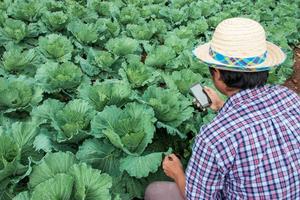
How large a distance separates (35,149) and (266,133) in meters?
1.57

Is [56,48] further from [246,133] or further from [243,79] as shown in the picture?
[246,133]

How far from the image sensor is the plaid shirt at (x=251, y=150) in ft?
5.84

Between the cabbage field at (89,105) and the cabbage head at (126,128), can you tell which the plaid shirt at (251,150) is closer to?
the cabbage field at (89,105)

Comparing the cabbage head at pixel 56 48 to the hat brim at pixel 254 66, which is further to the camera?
Result: the cabbage head at pixel 56 48

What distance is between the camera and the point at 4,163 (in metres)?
2.44

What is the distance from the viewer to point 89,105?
3.04m

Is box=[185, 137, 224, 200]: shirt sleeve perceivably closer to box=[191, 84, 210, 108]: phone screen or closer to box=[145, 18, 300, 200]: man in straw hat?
box=[145, 18, 300, 200]: man in straw hat

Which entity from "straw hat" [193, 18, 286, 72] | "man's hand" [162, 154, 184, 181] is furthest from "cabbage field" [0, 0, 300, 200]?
A: "straw hat" [193, 18, 286, 72]

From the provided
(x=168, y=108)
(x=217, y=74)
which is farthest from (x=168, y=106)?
(x=217, y=74)

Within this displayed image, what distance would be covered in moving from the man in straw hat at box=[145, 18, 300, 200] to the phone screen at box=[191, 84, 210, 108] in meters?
0.84

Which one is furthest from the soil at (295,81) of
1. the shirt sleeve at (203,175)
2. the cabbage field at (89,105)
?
the shirt sleeve at (203,175)

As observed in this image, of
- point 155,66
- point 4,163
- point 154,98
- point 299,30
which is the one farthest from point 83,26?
point 299,30

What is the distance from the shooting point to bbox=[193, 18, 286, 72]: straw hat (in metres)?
1.94

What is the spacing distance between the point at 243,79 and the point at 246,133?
A: 0.29 meters
